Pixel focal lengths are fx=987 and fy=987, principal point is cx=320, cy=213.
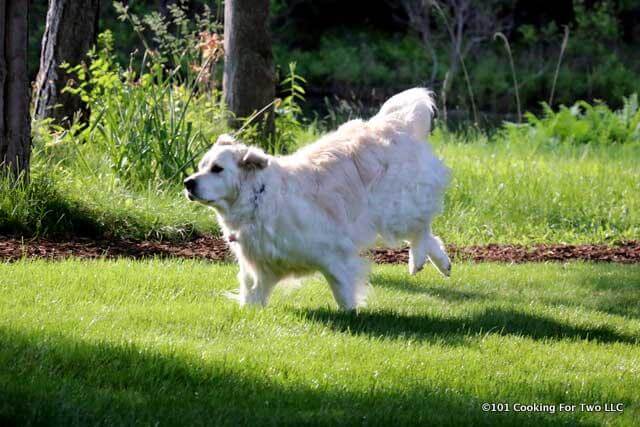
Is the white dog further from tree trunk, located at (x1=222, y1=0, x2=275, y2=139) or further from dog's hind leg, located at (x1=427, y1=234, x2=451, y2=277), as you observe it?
tree trunk, located at (x1=222, y1=0, x2=275, y2=139)

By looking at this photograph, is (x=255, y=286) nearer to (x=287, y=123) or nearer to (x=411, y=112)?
(x=411, y=112)

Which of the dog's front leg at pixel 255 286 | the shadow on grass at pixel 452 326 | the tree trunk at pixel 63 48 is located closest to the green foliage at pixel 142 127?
the tree trunk at pixel 63 48

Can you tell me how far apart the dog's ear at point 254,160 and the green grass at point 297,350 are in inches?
37.1

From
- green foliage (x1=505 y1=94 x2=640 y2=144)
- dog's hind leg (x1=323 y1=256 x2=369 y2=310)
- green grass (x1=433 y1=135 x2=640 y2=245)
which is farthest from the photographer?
green foliage (x1=505 y1=94 x2=640 y2=144)

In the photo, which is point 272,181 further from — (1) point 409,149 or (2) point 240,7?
(2) point 240,7

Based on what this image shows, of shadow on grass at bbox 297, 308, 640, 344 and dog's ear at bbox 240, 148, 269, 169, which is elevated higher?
dog's ear at bbox 240, 148, 269, 169

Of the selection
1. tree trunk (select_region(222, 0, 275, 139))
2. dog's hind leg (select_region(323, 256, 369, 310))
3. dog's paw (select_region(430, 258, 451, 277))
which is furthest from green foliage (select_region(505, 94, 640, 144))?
dog's hind leg (select_region(323, 256, 369, 310))

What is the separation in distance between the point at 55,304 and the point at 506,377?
283cm

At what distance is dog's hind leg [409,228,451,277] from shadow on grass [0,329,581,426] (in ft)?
8.91

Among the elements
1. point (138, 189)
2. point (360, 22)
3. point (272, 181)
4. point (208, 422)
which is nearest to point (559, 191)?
point (138, 189)

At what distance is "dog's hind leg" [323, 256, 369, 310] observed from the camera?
6766mm

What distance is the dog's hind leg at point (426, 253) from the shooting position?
25.7ft

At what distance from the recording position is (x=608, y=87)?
28.2 meters

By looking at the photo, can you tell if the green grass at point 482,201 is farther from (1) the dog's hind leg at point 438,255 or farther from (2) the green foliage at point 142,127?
(1) the dog's hind leg at point 438,255
